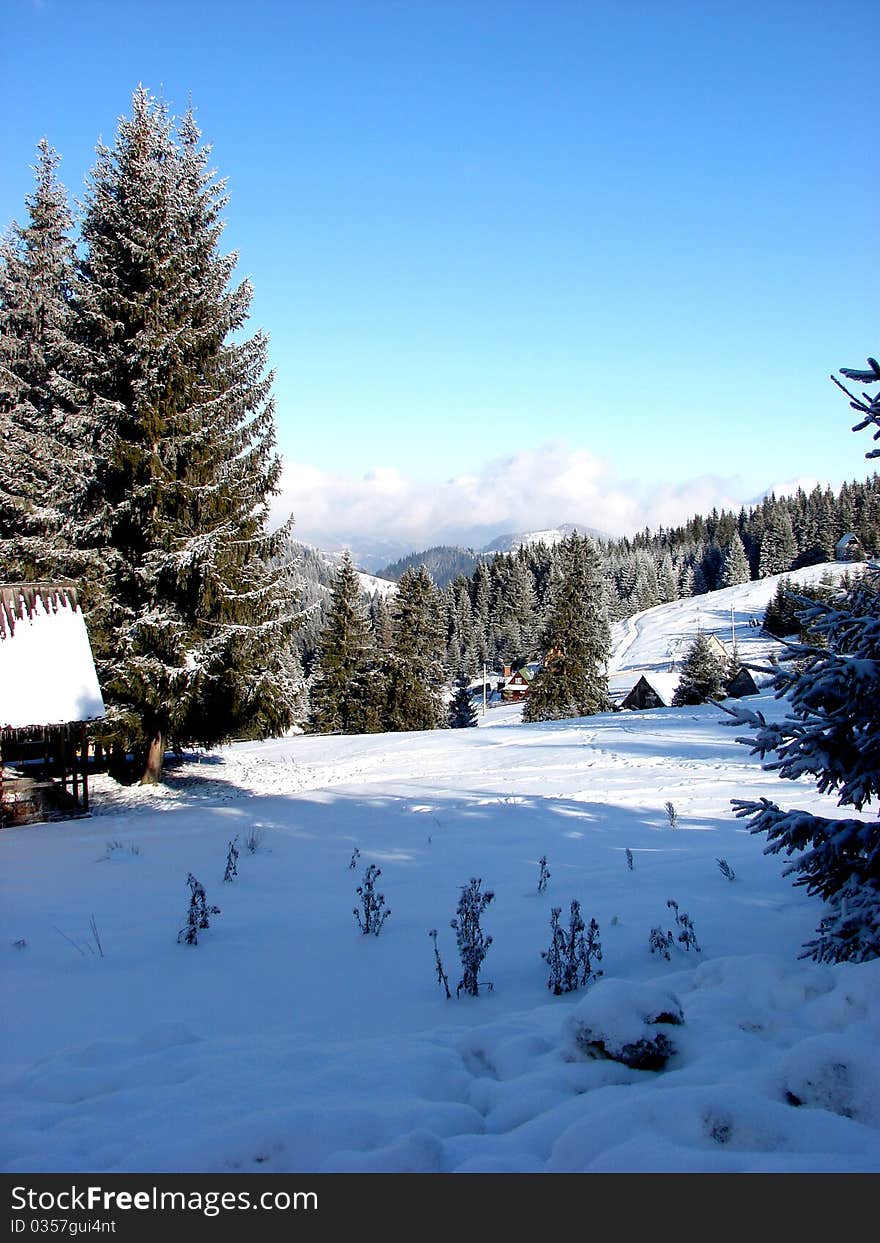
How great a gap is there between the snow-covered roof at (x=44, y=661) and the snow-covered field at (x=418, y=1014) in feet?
11.0

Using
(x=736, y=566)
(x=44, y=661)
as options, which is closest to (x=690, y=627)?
(x=736, y=566)

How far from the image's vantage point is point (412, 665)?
36938 millimetres

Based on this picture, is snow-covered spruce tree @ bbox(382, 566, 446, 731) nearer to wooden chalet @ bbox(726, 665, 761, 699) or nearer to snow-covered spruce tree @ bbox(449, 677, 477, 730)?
snow-covered spruce tree @ bbox(449, 677, 477, 730)

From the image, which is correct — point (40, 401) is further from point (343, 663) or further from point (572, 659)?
point (572, 659)

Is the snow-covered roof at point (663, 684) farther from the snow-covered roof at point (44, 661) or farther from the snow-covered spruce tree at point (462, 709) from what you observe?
the snow-covered roof at point (44, 661)

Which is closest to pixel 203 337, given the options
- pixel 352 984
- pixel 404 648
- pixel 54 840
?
pixel 54 840

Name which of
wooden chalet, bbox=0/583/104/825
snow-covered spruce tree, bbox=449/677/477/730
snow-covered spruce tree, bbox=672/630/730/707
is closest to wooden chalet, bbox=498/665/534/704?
snow-covered spruce tree, bbox=449/677/477/730

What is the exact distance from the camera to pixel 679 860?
684cm

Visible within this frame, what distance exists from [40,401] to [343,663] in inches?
923

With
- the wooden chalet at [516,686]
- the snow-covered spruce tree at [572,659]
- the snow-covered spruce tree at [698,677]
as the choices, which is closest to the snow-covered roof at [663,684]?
the snow-covered spruce tree at [698,677]

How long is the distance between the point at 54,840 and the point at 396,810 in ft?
16.5

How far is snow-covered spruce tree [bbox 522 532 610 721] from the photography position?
41.8 meters

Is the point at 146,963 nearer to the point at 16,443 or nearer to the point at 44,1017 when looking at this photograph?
the point at 44,1017

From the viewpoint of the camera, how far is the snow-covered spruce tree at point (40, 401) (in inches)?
601
